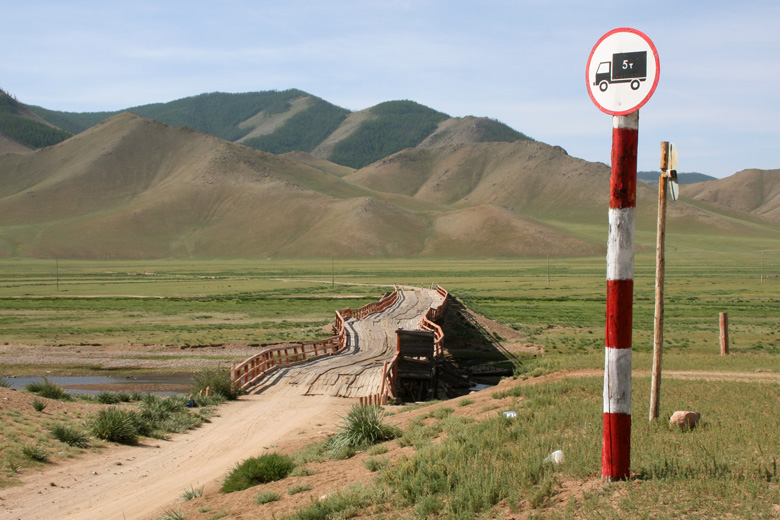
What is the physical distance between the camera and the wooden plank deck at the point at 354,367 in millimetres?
21906

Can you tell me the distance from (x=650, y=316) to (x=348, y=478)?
44.0 meters

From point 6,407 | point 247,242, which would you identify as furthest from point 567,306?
point 247,242

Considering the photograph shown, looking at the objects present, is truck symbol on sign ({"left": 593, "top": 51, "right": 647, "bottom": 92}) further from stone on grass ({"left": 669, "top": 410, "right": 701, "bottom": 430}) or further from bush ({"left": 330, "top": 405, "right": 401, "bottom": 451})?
bush ({"left": 330, "top": 405, "right": 401, "bottom": 451})

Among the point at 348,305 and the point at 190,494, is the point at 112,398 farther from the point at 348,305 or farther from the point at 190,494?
the point at 348,305

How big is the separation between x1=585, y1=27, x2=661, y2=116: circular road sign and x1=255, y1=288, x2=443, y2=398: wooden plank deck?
54.5 ft

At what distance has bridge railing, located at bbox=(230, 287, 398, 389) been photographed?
23116mm

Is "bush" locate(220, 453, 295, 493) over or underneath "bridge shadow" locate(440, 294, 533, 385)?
over

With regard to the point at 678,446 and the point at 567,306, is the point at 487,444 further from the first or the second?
the point at 567,306

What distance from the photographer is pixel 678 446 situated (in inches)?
288

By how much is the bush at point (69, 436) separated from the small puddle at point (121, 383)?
1167 centimetres

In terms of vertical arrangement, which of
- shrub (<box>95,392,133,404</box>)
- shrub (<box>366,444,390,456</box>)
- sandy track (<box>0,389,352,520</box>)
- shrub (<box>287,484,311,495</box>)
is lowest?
shrub (<box>95,392,133,404</box>)

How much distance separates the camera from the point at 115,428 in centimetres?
1553

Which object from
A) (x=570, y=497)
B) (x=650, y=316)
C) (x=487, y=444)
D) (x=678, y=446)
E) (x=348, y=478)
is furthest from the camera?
(x=650, y=316)

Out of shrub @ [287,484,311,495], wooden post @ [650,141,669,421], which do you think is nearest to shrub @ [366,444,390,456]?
shrub @ [287,484,311,495]
